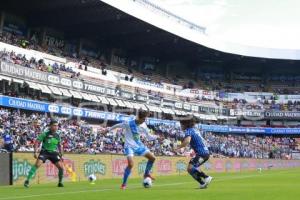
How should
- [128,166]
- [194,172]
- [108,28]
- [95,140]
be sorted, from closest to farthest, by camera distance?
[194,172], [128,166], [95,140], [108,28]

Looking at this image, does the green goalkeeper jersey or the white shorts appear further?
the green goalkeeper jersey

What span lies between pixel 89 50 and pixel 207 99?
764 inches

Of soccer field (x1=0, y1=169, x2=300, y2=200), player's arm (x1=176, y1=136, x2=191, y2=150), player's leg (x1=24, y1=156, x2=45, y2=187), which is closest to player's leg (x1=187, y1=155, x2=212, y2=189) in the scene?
soccer field (x1=0, y1=169, x2=300, y2=200)

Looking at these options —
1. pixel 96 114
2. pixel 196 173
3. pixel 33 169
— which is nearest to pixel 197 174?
pixel 196 173

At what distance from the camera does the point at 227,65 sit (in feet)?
270

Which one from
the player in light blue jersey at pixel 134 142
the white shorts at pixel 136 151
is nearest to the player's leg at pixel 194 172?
the player in light blue jersey at pixel 134 142

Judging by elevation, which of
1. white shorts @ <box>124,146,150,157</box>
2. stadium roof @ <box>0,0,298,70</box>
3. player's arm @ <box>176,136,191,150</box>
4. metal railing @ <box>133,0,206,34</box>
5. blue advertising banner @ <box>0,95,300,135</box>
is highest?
metal railing @ <box>133,0,206,34</box>

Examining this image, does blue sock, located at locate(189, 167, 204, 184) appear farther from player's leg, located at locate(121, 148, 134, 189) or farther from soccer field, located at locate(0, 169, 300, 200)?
player's leg, located at locate(121, 148, 134, 189)

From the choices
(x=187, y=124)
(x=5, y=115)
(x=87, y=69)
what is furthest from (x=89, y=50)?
(x=187, y=124)

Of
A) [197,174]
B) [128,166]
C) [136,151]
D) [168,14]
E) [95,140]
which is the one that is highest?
[168,14]

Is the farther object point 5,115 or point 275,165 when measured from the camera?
point 275,165

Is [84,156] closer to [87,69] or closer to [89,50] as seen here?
[87,69]

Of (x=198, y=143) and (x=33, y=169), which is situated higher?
(x=198, y=143)

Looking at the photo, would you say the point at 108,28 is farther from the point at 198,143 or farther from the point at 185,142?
the point at 185,142
